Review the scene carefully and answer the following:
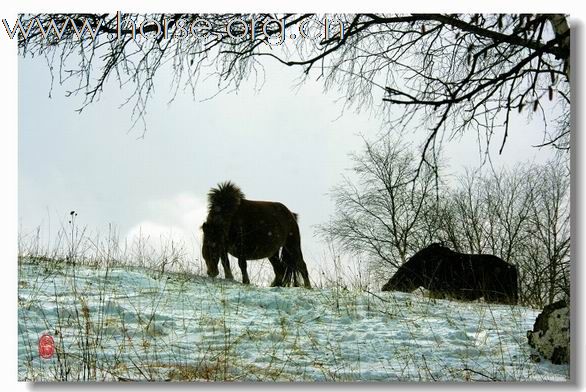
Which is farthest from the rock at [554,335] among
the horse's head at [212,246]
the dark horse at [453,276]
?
the horse's head at [212,246]

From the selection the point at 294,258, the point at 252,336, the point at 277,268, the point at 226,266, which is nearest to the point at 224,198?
the point at 226,266

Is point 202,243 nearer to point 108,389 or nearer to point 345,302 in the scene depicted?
point 345,302

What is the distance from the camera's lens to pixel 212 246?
8.38 metres

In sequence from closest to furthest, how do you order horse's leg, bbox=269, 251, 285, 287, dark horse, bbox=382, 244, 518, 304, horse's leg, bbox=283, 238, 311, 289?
1. dark horse, bbox=382, 244, 518, 304
2. horse's leg, bbox=283, 238, 311, 289
3. horse's leg, bbox=269, 251, 285, 287

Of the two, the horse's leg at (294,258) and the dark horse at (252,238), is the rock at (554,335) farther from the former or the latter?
the horse's leg at (294,258)

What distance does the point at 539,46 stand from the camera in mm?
5297

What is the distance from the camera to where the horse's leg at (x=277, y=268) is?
8.86 meters

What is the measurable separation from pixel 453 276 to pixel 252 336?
3758 mm

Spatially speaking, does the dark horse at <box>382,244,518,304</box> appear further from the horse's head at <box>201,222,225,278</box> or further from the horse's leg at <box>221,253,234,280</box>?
the horse's head at <box>201,222,225,278</box>

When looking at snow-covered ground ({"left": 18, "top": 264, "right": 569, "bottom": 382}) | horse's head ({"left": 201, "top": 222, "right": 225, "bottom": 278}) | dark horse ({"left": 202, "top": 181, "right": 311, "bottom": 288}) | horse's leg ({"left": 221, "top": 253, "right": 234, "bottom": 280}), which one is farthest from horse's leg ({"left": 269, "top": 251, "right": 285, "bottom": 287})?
snow-covered ground ({"left": 18, "top": 264, "right": 569, "bottom": 382})

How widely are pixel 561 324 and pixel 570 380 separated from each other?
0.42m

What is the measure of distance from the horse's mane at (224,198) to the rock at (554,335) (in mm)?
2717

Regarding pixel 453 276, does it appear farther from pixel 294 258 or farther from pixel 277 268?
pixel 277 268

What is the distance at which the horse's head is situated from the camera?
830 cm
